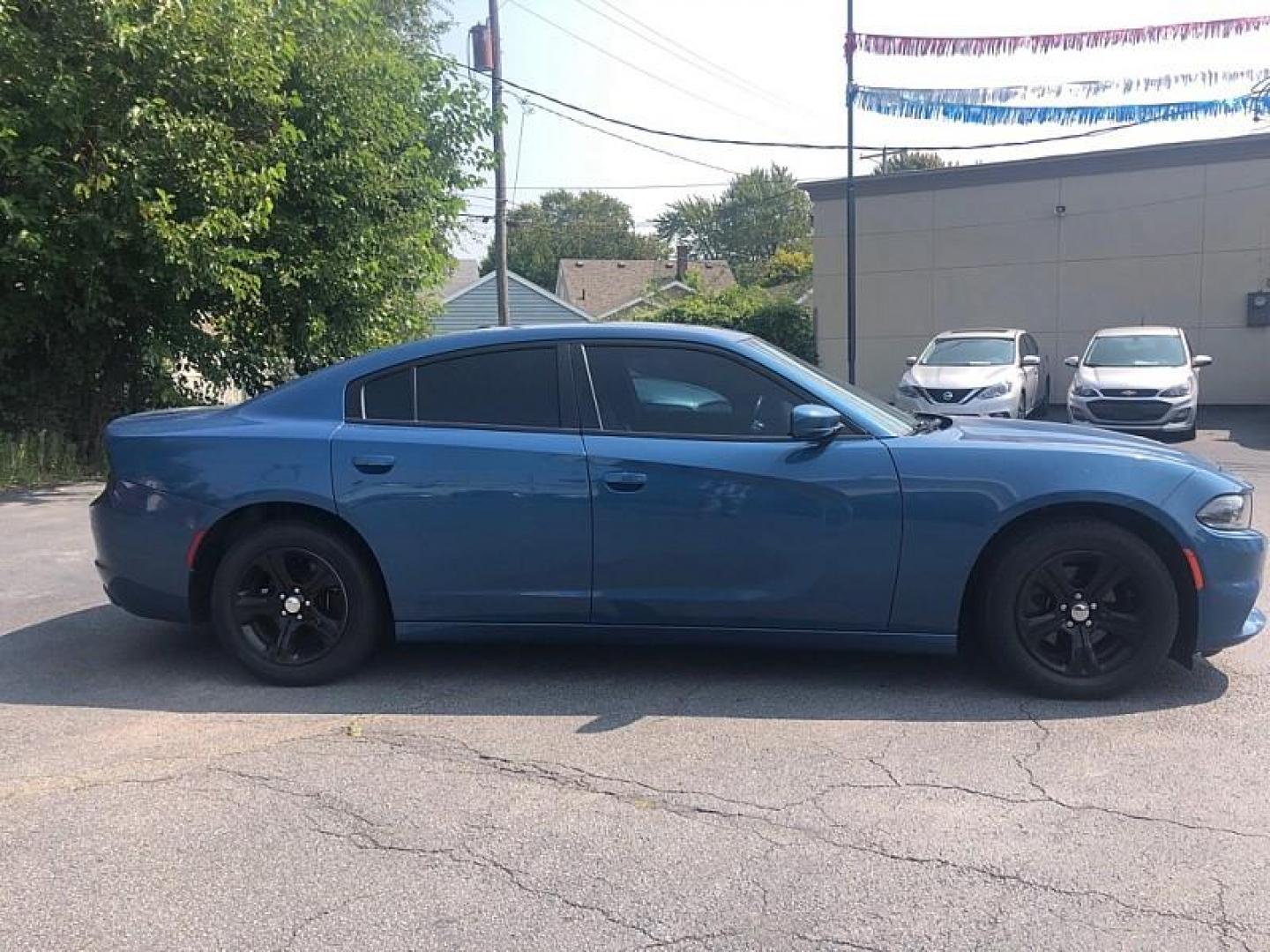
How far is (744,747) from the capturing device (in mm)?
3834

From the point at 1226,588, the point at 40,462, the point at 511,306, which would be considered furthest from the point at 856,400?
the point at 511,306

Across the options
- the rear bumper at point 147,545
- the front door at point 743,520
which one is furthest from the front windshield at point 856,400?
the rear bumper at point 147,545

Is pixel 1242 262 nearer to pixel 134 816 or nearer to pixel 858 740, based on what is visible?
pixel 858 740

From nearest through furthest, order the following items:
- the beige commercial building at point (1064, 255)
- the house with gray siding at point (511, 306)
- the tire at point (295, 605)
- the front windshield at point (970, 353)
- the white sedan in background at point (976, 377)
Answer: the tire at point (295, 605), the white sedan in background at point (976, 377), the front windshield at point (970, 353), the beige commercial building at point (1064, 255), the house with gray siding at point (511, 306)

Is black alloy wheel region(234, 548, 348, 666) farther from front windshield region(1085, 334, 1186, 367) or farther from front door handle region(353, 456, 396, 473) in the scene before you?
front windshield region(1085, 334, 1186, 367)

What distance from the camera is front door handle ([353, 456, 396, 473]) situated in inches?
173

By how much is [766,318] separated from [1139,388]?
499 inches

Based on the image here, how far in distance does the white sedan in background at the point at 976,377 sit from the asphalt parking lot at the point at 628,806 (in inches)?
385

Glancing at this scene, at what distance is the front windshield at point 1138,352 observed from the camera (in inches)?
587

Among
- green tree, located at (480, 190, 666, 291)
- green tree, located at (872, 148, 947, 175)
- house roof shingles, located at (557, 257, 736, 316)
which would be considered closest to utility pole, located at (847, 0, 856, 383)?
house roof shingles, located at (557, 257, 736, 316)

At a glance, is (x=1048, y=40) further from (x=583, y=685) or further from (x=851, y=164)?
(x=583, y=685)

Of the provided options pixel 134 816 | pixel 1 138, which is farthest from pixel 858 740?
pixel 1 138

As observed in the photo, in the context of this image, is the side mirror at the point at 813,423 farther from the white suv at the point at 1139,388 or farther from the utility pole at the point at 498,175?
the utility pole at the point at 498,175

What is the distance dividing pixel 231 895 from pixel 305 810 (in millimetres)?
510
